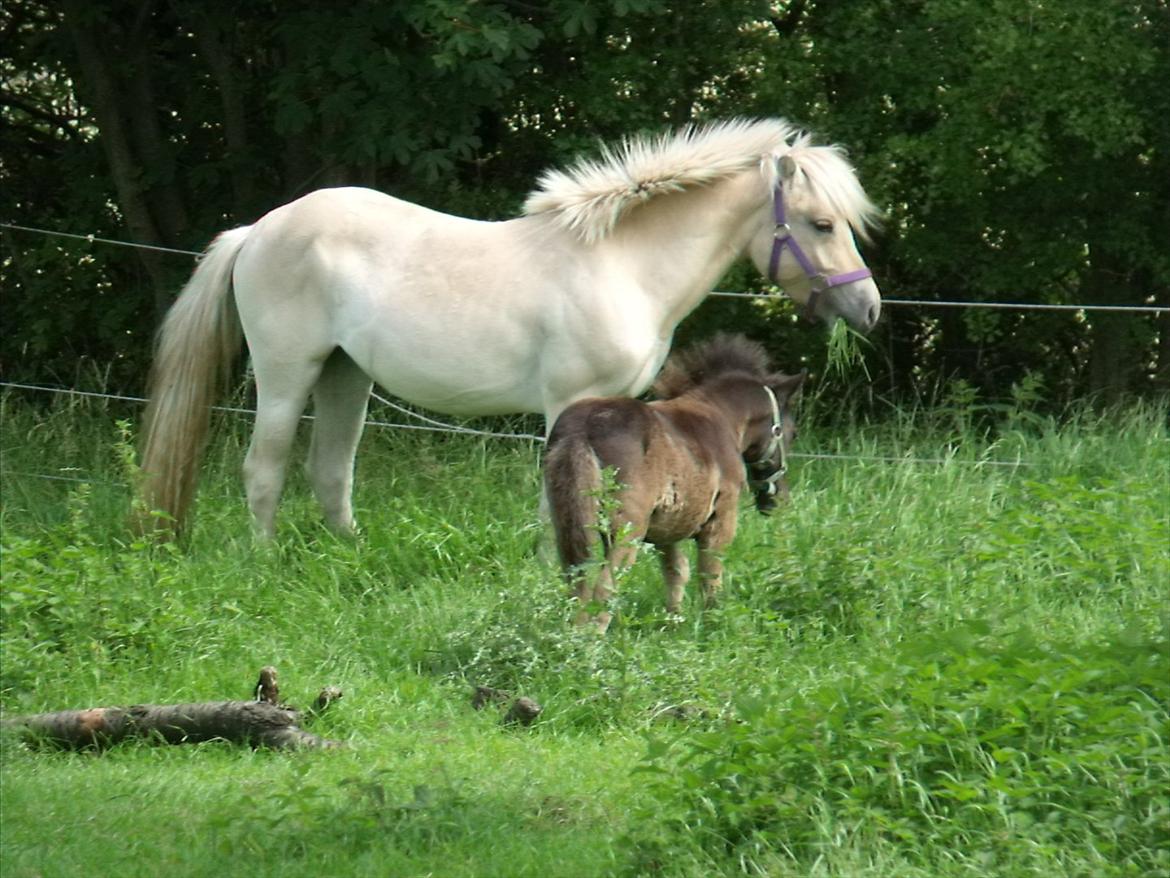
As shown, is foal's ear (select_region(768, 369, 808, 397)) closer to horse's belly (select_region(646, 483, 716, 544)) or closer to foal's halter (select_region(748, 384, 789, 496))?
foal's halter (select_region(748, 384, 789, 496))

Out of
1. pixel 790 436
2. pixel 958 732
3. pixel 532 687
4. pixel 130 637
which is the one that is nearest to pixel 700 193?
pixel 790 436

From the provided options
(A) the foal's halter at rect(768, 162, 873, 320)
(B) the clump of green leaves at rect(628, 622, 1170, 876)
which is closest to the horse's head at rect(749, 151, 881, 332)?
(A) the foal's halter at rect(768, 162, 873, 320)

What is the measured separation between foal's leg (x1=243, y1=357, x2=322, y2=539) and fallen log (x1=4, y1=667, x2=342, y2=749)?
249 cm

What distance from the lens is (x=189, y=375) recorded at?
8109mm

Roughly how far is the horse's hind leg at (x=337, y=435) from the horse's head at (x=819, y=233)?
215 centimetres

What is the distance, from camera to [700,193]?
752 centimetres

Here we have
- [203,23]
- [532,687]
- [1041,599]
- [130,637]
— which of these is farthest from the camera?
[203,23]

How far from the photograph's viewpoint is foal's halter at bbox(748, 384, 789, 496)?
6.98 metres

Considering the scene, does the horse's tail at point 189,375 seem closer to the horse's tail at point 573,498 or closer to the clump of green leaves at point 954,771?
the horse's tail at point 573,498

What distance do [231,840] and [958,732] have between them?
6.28 feet

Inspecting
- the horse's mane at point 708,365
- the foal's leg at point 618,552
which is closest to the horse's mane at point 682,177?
the horse's mane at point 708,365

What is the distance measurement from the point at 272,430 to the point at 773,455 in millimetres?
2477

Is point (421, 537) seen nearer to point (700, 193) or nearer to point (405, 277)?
point (405, 277)

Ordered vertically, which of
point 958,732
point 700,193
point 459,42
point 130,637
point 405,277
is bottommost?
point 130,637
